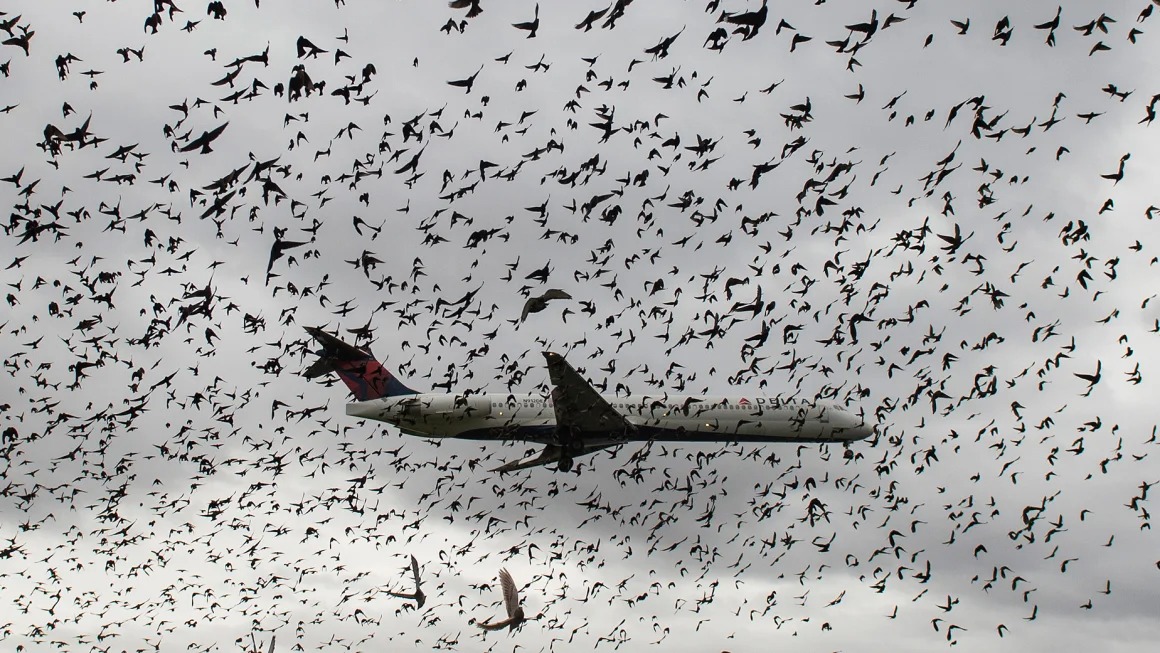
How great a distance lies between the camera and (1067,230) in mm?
28109

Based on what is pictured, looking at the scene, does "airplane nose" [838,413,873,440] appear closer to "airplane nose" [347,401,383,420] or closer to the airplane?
the airplane

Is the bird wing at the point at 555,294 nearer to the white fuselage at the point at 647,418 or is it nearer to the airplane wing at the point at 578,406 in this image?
the airplane wing at the point at 578,406

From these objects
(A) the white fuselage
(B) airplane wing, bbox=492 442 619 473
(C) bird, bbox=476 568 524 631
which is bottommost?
(C) bird, bbox=476 568 524 631

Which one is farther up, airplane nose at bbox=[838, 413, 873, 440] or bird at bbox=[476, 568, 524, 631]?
airplane nose at bbox=[838, 413, 873, 440]

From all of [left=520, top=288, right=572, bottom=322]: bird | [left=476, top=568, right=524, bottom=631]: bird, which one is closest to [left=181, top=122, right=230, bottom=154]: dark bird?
[left=520, top=288, right=572, bottom=322]: bird

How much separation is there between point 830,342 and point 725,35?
13661 millimetres

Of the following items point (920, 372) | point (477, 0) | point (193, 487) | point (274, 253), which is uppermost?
point (477, 0)

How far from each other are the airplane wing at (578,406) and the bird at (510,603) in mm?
16595

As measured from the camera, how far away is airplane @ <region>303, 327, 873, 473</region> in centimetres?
7081

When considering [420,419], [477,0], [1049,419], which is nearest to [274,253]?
[477,0]

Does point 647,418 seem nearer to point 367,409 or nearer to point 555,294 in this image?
point 367,409

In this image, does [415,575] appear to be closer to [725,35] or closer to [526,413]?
[526,413]

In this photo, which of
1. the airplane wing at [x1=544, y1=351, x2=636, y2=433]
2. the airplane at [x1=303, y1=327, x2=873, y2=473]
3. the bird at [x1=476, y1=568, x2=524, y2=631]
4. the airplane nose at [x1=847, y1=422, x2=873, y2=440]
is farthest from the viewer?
the airplane nose at [x1=847, y1=422, x2=873, y2=440]

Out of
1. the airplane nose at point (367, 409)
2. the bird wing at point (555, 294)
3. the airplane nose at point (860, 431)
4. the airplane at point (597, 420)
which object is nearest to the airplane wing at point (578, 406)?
the airplane at point (597, 420)
